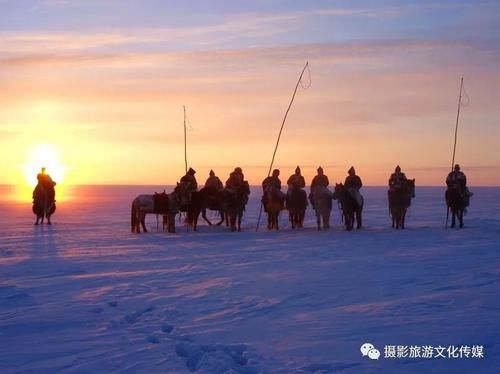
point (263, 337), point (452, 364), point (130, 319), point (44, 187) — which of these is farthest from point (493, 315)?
point (44, 187)

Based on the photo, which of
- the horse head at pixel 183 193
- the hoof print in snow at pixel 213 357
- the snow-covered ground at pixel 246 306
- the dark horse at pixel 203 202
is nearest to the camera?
the hoof print in snow at pixel 213 357

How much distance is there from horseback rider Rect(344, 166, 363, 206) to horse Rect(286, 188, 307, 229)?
1.40 meters

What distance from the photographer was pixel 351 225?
21.6 m

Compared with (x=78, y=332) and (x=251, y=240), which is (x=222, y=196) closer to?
(x=251, y=240)

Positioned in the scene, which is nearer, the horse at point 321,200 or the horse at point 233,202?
the horse at point 321,200

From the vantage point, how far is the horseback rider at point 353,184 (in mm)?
21109

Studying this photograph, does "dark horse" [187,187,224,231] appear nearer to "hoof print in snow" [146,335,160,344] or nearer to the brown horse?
the brown horse

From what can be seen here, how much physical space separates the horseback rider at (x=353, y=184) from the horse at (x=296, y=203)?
140 centimetres

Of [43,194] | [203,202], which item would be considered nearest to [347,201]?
[203,202]

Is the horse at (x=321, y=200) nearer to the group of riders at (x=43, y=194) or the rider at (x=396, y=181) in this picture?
the rider at (x=396, y=181)

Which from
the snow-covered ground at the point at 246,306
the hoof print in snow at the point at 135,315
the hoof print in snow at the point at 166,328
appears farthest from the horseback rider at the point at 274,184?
the hoof print in snow at the point at 166,328

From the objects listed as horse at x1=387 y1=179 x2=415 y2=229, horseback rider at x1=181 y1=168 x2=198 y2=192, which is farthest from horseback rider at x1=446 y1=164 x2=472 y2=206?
horseback rider at x1=181 y1=168 x2=198 y2=192

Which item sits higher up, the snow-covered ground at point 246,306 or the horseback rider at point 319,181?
the horseback rider at point 319,181

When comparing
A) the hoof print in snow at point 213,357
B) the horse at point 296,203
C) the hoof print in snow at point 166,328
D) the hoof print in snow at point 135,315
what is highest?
the horse at point 296,203
